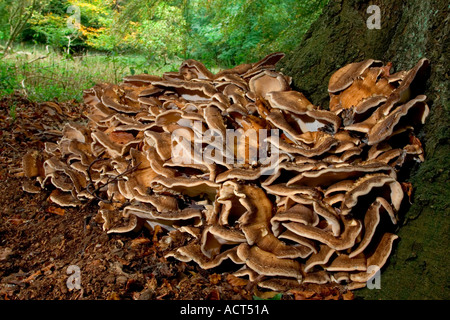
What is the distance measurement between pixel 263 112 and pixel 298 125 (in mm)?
456

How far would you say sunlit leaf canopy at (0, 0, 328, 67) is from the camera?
1109cm

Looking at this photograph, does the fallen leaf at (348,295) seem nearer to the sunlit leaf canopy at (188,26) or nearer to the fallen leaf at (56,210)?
the fallen leaf at (56,210)

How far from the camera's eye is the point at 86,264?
122 inches

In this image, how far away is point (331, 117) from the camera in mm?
2914

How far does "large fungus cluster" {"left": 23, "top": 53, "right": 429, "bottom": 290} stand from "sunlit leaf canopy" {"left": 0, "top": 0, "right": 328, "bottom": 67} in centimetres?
836

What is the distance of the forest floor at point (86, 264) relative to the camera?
277 cm

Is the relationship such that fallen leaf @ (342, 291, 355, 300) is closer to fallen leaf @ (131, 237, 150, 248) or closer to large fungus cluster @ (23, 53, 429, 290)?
large fungus cluster @ (23, 53, 429, 290)

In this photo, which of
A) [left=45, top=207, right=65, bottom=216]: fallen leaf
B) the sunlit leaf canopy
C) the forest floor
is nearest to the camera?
the forest floor

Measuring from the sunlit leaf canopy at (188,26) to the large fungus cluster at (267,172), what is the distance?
329 inches

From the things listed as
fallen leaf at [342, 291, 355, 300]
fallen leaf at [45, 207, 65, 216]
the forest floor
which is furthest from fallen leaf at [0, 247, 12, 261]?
fallen leaf at [342, 291, 355, 300]

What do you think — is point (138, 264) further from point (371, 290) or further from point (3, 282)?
point (371, 290)

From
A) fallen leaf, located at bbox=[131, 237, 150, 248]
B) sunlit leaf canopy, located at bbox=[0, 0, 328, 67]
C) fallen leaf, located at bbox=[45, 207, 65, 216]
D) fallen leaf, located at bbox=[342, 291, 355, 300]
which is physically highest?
sunlit leaf canopy, located at bbox=[0, 0, 328, 67]

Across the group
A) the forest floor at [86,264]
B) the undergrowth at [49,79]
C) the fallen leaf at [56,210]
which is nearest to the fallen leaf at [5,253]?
the forest floor at [86,264]

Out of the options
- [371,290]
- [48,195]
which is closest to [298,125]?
[371,290]
